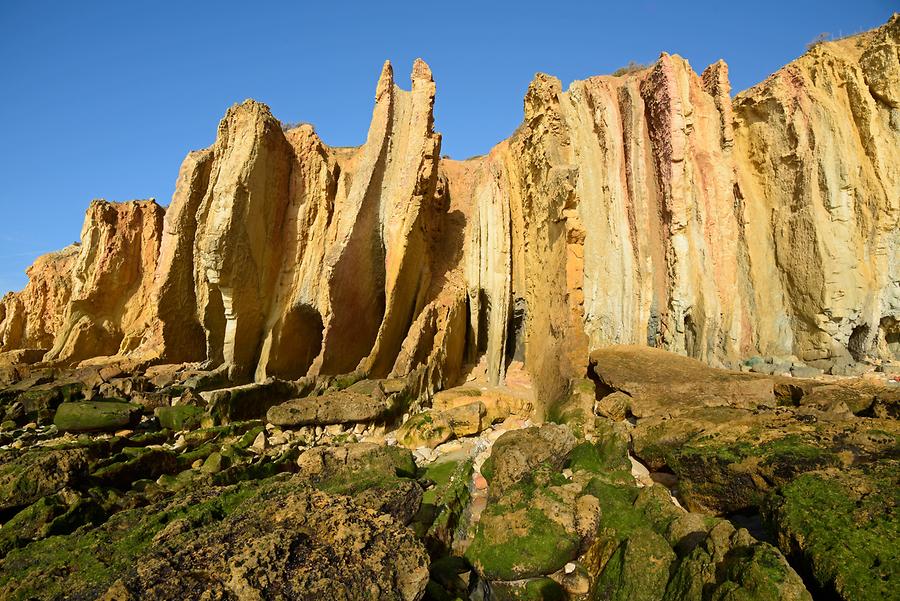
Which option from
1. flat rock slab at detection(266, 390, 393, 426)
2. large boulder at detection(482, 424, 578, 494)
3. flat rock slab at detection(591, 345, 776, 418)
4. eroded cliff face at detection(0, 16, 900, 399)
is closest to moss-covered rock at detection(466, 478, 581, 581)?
large boulder at detection(482, 424, 578, 494)

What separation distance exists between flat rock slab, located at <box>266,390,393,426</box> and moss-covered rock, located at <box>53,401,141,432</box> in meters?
2.63

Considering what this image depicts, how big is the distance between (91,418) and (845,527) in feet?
34.2

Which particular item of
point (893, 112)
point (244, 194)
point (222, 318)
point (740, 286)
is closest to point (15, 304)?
point (222, 318)

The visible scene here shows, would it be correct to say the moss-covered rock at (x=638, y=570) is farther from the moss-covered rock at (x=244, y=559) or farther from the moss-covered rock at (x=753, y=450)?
the moss-covered rock at (x=244, y=559)

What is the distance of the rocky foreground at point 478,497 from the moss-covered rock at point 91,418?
0.03 meters

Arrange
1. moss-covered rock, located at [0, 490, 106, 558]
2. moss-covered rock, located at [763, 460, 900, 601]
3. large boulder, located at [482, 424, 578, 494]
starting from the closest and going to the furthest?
1. moss-covered rock, located at [763, 460, 900, 601]
2. moss-covered rock, located at [0, 490, 106, 558]
3. large boulder, located at [482, 424, 578, 494]

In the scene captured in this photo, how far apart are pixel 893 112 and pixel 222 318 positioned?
1736 centimetres

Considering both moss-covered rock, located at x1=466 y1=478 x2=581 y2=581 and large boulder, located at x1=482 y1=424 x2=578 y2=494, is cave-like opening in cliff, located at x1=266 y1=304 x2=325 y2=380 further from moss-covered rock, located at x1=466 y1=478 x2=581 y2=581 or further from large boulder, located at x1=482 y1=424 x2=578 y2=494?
moss-covered rock, located at x1=466 y1=478 x2=581 y2=581

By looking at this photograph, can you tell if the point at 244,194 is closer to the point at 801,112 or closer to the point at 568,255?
the point at 568,255

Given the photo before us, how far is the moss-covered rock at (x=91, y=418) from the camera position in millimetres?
8750

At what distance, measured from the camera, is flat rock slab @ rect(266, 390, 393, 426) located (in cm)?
857

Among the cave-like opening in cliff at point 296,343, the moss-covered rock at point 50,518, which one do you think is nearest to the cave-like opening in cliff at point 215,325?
the cave-like opening in cliff at point 296,343

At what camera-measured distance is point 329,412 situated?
865 cm

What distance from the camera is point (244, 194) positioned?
11.2 meters
